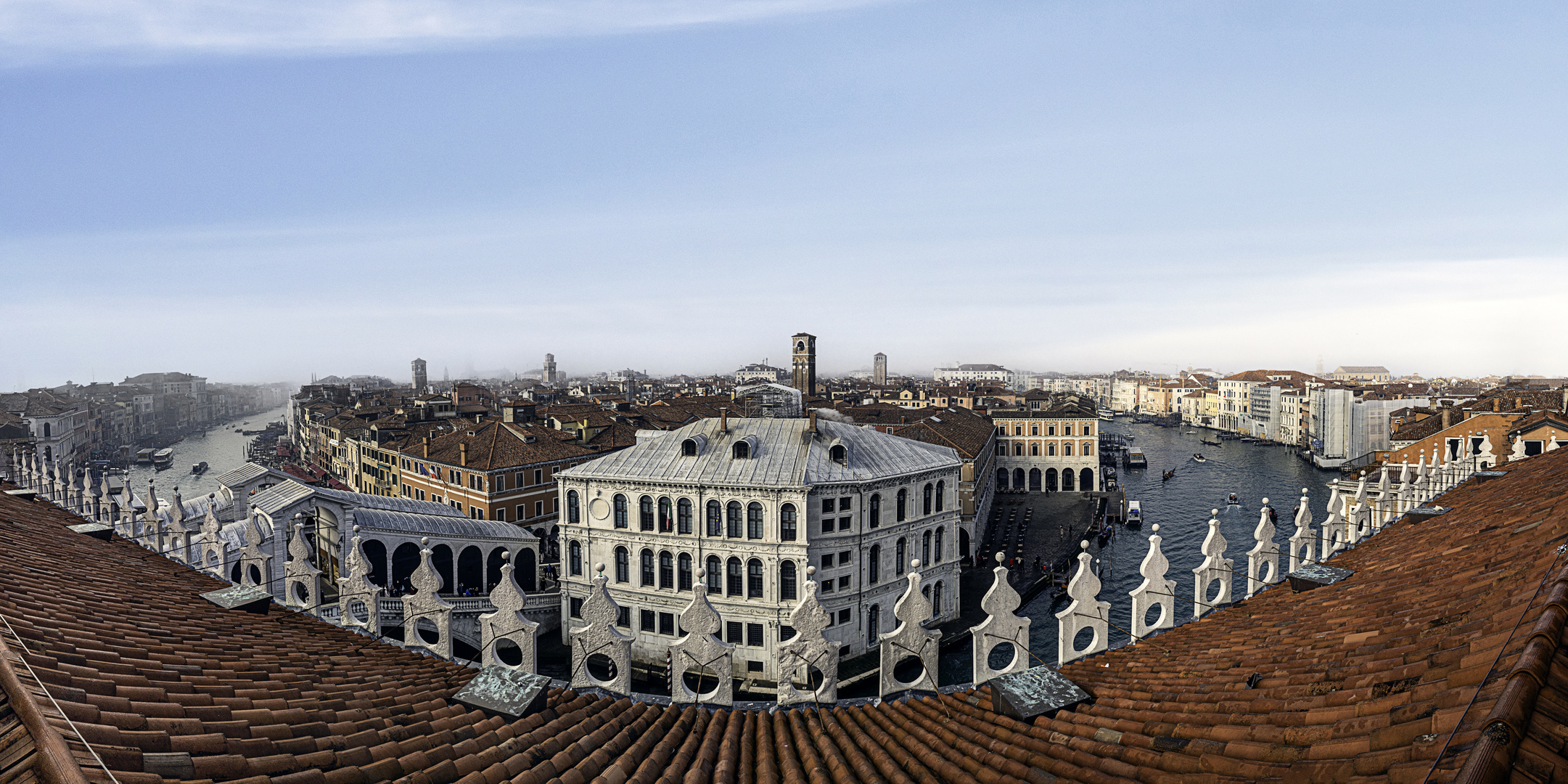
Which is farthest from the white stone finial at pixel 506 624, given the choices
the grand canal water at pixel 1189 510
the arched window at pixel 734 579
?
the arched window at pixel 734 579

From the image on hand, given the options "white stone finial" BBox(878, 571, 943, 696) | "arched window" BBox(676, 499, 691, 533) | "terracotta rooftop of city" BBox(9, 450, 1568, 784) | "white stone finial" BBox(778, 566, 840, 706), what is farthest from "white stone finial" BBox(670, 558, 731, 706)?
"arched window" BBox(676, 499, 691, 533)

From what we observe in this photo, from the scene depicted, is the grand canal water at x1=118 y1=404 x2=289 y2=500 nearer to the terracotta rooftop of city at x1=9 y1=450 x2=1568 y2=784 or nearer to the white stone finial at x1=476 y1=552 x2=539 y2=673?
the white stone finial at x1=476 y1=552 x2=539 y2=673

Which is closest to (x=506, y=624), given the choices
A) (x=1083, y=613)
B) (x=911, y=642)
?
(x=911, y=642)

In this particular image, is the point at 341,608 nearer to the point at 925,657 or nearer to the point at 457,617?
the point at 925,657

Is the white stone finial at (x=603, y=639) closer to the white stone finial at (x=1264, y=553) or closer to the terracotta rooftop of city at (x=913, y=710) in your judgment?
the terracotta rooftop of city at (x=913, y=710)

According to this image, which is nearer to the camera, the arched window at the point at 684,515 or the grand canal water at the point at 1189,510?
the arched window at the point at 684,515
